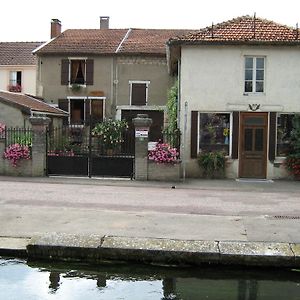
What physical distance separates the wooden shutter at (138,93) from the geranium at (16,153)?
1530 centimetres

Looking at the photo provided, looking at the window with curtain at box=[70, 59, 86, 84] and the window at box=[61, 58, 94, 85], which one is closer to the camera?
the window at box=[61, 58, 94, 85]

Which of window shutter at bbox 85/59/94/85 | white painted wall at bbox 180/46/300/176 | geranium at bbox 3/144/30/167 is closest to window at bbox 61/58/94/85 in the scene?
window shutter at bbox 85/59/94/85

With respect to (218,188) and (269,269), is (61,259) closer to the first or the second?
(269,269)

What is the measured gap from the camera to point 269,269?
6801 mm

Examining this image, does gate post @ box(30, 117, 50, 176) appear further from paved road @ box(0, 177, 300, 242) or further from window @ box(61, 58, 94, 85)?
window @ box(61, 58, 94, 85)

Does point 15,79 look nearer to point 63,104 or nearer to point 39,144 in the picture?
point 63,104

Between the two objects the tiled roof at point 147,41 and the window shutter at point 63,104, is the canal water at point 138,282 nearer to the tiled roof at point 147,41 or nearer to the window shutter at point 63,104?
the tiled roof at point 147,41

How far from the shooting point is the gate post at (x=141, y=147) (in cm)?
1736

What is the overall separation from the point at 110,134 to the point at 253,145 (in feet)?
23.2

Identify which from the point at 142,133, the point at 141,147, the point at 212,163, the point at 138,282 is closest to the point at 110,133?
the point at 142,133

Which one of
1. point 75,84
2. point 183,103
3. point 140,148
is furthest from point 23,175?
point 75,84

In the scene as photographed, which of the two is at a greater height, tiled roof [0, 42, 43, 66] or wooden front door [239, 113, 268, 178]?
tiled roof [0, 42, 43, 66]

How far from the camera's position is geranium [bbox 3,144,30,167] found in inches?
699

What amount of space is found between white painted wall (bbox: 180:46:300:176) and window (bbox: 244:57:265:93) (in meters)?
0.19
